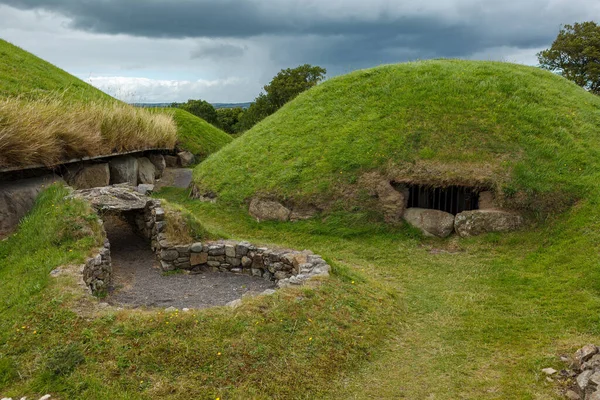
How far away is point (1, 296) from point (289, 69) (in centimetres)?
4015

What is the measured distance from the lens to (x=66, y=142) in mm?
13617

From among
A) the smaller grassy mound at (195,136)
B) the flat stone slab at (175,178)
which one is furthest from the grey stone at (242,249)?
the smaller grassy mound at (195,136)

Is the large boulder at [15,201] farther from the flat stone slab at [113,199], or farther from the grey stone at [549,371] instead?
the grey stone at [549,371]

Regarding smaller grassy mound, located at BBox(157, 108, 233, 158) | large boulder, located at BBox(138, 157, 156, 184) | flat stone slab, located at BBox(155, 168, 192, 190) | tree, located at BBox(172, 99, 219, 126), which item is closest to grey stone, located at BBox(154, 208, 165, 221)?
large boulder, located at BBox(138, 157, 156, 184)

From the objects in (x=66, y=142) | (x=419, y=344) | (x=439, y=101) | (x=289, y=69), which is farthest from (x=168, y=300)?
(x=289, y=69)

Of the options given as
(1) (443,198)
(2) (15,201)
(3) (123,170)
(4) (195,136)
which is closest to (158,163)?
(3) (123,170)

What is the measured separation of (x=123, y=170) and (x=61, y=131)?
413cm

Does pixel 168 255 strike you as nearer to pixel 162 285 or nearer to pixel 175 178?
pixel 162 285

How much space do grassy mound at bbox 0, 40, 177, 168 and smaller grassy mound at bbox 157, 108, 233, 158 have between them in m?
1.92

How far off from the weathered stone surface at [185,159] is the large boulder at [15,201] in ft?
39.1

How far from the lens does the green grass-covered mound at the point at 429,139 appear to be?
13242 millimetres

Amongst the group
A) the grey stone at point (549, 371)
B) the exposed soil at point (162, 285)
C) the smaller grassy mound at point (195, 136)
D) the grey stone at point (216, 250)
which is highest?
the smaller grassy mound at point (195, 136)

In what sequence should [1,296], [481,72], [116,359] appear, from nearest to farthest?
[116,359], [1,296], [481,72]

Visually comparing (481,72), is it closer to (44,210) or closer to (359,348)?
(359,348)
